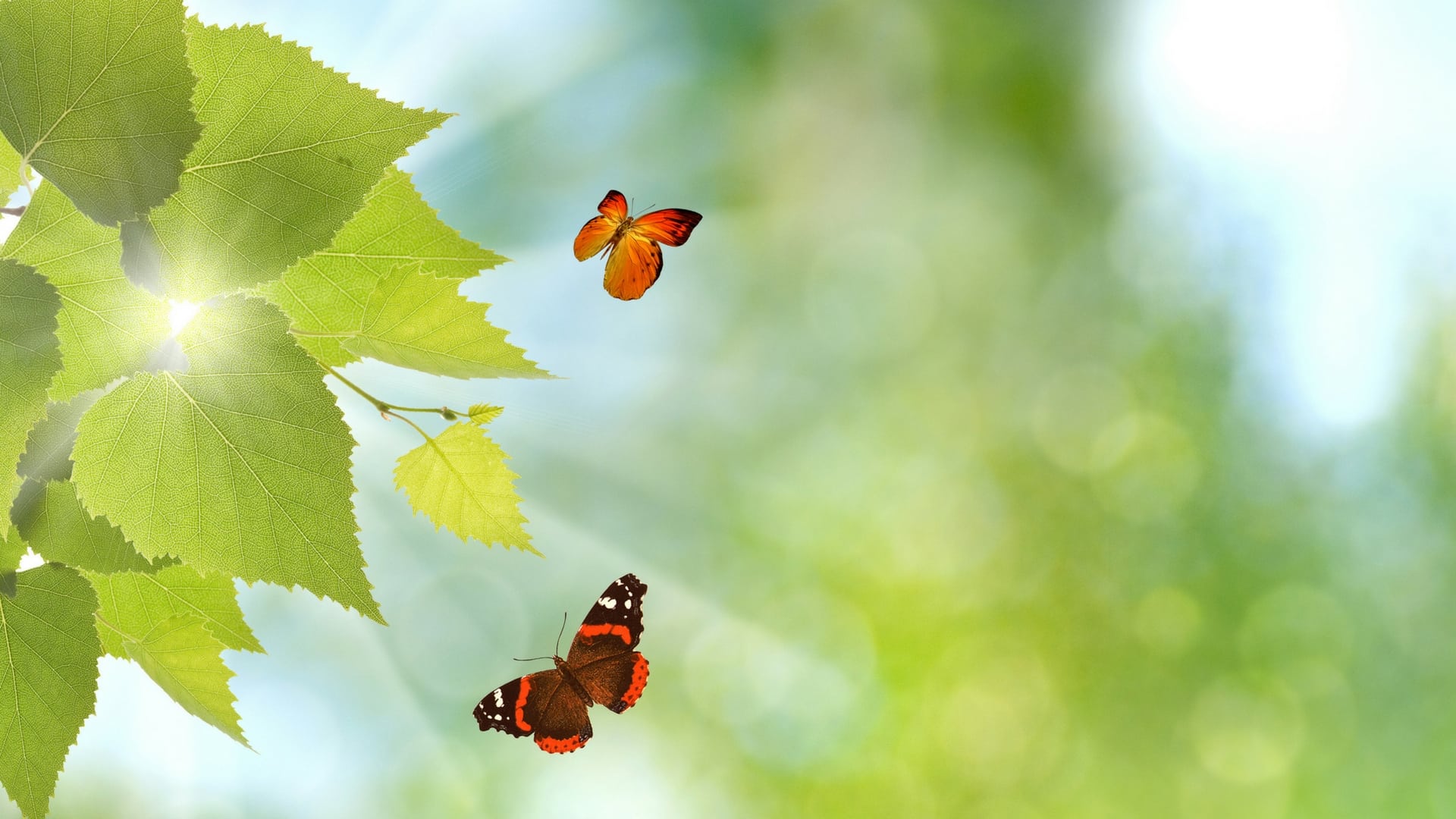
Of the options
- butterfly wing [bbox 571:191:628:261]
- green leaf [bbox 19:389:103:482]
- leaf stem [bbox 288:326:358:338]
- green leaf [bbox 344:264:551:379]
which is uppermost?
butterfly wing [bbox 571:191:628:261]

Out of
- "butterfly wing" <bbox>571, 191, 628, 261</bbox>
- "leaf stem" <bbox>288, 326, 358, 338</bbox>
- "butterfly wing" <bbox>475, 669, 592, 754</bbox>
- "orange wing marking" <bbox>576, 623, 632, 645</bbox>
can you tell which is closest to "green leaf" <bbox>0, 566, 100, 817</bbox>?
"leaf stem" <bbox>288, 326, 358, 338</bbox>

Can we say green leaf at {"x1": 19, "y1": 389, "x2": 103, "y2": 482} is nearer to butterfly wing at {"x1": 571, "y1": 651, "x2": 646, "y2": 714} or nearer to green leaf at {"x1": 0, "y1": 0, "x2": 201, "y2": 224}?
green leaf at {"x1": 0, "y1": 0, "x2": 201, "y2": 224}

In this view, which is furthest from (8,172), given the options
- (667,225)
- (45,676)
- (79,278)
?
(667,225)

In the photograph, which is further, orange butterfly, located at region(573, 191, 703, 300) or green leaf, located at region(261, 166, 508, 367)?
orange butterfly, located at region(573, 191, 703, 300)

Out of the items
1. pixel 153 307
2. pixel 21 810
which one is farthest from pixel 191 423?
pixel 21 810

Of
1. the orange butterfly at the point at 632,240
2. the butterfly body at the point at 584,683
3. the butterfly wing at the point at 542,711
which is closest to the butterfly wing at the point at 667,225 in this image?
the orange butterfly at the point at 632,240

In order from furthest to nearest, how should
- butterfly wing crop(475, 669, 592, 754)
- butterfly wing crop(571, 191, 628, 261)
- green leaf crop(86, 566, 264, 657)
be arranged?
butterfly wing crop(475, 669, 592, 754)
butterfly wing crop(571, 191, 628, 261)
green leaf crop(86, 566, 264, 657)

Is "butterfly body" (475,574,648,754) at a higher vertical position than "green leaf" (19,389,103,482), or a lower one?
higher

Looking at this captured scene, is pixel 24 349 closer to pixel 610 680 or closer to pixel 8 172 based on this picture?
pixel 8 172
